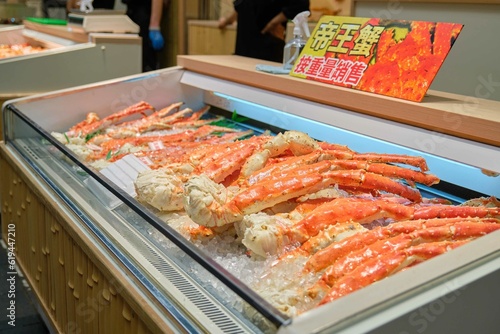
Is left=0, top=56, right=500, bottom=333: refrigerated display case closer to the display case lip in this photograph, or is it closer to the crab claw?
the display case lip

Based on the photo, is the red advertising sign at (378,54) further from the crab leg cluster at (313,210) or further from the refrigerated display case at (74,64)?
the refrigerated display case at (74,64)

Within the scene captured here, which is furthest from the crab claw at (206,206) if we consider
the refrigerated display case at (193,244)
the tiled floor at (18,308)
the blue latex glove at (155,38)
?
the blue latex glove at (155,38)

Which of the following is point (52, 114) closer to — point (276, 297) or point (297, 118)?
point (297, 118)

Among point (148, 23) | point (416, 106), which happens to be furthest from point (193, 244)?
point (148, 23)

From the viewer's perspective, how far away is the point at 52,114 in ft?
10.1

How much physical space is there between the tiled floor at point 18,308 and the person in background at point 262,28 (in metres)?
2.63

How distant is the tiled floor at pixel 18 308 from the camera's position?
285 centimetres

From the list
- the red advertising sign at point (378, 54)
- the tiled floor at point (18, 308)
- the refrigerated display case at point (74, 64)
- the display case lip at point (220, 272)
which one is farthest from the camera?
the refrigerated display case at point (74, 64)

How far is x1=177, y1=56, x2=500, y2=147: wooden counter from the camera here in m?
1.63

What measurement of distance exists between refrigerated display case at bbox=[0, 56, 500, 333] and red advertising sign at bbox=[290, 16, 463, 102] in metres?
0.08

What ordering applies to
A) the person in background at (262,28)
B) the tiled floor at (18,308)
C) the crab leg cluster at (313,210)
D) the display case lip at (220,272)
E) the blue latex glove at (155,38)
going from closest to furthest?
the display case lip at (220,272)
the crab leg cluster at (313,210)
the tiled floor at (18,308)
the person in background at (262,28)
the blue latex glove at (155,38)

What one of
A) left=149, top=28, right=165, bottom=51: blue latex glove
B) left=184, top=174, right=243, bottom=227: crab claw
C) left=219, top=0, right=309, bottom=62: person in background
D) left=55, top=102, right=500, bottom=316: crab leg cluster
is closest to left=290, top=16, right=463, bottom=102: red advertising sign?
left=55, top=102, right=500, bottom=316: crab leg cluster

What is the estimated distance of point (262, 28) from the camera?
466 cm

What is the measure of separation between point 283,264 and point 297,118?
43.8 inches
